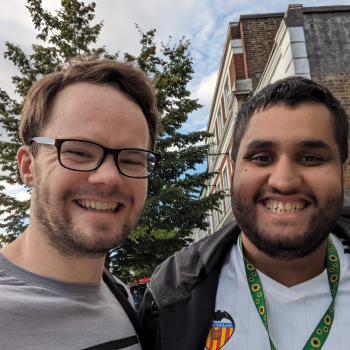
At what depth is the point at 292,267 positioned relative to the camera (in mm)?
1895

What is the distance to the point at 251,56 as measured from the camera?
14766mm

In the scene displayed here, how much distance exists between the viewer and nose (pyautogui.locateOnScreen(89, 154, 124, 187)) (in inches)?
67.9

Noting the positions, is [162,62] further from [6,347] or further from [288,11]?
[6,347]

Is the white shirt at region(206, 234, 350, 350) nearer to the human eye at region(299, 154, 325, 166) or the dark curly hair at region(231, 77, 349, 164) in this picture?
the human eye at region(299, 154, 325, 166)

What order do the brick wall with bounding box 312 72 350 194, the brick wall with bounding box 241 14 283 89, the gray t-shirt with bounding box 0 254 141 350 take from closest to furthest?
the gray t-shirt with bounding box 0 254 141 350, the brick wall with bounding box 312 72 350 194, the brick wall with bounding box 241 14 283 89

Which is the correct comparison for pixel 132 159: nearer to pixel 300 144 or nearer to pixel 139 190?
pixel 139 190

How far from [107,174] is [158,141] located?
25.4 feet

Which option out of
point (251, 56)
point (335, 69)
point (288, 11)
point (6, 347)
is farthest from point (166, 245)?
point (251, 56)

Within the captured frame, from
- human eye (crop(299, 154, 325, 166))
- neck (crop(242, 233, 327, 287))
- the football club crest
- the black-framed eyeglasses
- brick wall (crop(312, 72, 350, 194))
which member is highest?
brick wall (crop(312, 72, 350, 194))

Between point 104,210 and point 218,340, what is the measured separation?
3.09ft

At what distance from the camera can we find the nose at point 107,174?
1724 millimetres

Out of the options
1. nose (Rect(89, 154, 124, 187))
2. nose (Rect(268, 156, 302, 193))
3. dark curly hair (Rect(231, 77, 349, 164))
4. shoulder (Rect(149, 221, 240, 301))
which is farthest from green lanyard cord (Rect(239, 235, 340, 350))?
nose (Rect(89, 154, 124, 187))

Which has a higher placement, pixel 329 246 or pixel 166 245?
pixel 329 246

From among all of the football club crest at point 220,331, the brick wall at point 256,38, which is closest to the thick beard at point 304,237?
the football club crest at point 220,331
